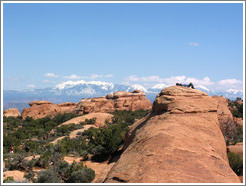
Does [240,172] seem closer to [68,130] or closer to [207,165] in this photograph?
[207,165]

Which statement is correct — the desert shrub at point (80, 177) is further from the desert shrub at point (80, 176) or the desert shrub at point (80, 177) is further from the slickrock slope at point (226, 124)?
the slickrock slope at point (226, 124)

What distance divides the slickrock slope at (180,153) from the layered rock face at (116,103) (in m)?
44.9

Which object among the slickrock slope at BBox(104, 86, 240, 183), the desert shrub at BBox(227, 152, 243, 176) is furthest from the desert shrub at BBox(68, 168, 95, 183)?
the desert shrub at BBox(227, 152, 243, 176)

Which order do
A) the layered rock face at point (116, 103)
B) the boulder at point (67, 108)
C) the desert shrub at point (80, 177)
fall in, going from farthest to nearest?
the boulder at point (67, 108) < the layered rock face at point (116, 103) < the desert shrub at point (80, 177)

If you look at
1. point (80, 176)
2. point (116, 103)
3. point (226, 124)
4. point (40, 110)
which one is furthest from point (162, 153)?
point (116, 103)

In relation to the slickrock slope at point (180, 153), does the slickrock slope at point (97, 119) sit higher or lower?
lower

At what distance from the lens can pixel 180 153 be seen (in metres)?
8.55

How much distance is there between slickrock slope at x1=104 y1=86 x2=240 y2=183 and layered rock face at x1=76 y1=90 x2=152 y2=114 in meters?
44.9

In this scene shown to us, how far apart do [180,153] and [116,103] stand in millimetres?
56579

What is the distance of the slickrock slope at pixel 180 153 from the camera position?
731 centimetres

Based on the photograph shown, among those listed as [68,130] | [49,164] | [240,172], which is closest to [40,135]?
[68,130]

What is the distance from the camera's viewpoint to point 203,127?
1199 centimetres

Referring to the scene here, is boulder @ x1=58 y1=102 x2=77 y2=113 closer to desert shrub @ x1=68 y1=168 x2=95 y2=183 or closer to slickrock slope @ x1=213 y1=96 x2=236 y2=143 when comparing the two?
slickrock slope @ x1=213 y1=96 x2=236 y2=143

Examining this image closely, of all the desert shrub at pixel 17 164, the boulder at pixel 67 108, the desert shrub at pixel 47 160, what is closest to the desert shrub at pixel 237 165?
the desert shrub at pixel 47 160
